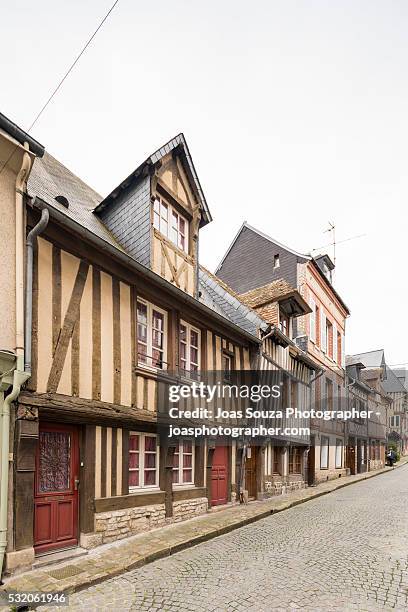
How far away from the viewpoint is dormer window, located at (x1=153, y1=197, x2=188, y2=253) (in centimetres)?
910

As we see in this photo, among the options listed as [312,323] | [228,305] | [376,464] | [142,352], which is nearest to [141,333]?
[142,352]

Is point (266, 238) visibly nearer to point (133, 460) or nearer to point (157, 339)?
point (157, 339)

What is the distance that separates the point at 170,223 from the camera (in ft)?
31.1

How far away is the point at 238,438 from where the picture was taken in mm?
11562

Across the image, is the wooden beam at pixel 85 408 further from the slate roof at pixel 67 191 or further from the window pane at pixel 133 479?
the slate roof at pixel 67 191

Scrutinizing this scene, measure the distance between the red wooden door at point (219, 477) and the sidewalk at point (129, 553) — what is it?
35 cm

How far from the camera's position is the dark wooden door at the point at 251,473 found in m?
12.6

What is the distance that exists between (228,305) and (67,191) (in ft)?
19.5

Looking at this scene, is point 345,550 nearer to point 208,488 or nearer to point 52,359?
point 208,488

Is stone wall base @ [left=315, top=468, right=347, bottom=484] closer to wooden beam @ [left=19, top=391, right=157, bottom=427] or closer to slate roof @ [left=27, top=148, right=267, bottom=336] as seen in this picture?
slate roof @ [left=27, top=148, right=267, bottom=336]

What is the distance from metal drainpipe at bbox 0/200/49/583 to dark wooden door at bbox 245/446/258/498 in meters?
8.04

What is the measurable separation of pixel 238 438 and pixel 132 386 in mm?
4687

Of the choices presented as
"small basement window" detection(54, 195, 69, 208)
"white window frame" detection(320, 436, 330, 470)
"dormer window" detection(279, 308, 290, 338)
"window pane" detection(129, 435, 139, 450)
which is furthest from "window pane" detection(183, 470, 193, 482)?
"white window frame" detection(320, 436, 330, 470)

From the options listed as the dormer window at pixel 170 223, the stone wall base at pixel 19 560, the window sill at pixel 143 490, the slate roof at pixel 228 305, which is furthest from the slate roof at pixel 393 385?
the stone wall base at pixel 19 560
